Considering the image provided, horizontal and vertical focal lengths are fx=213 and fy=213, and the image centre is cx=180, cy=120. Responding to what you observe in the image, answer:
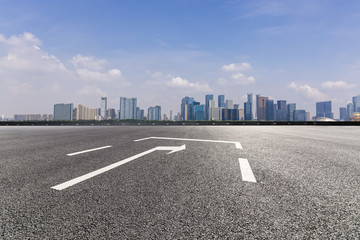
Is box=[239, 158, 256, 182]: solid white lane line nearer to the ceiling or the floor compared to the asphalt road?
nearer to the floor

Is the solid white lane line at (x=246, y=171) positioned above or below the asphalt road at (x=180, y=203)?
below

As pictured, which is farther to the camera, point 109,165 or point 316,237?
point 109,165

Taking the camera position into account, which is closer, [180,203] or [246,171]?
[180,203]

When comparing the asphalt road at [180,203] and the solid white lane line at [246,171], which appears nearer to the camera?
the asphalt road at [180,203]

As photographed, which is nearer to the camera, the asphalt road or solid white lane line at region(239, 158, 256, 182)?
the asphalt road

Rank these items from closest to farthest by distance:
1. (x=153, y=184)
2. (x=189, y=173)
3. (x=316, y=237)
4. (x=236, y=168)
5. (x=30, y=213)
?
1. (x=316, y=237)
2. (x=30, y=213)
3. (x=153, y=184)
4. (x=189, y=173)
5. (x=236, y=168)

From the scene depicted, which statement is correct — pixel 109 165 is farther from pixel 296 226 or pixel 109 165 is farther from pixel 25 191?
pixel 296 226

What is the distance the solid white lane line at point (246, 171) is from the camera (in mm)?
3418

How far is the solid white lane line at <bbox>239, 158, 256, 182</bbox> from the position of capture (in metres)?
3.42

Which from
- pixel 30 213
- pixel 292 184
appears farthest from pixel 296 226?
pixel 30 213

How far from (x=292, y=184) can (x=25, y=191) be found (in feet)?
12.2

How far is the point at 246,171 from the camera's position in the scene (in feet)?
12.9

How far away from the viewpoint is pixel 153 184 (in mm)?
3092

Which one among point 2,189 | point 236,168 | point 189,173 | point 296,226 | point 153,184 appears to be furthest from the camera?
point 236,168
